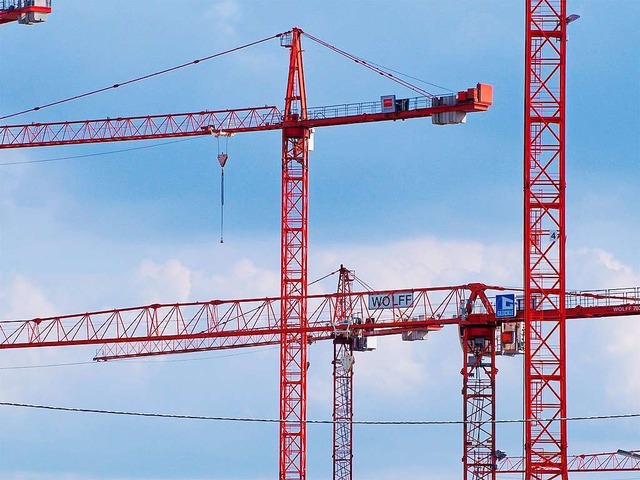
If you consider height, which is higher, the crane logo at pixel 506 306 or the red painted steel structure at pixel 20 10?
the red painted steel structure at pixel 20 10

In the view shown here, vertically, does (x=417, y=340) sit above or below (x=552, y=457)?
above

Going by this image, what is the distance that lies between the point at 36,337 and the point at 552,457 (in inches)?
2473

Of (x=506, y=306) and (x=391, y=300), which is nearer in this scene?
(x=506, y=306)

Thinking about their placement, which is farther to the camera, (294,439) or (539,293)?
(294,439)

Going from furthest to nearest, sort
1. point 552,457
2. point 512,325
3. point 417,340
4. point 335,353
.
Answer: point 335,353 < point 417,340 < point 512,325 < point 552,457

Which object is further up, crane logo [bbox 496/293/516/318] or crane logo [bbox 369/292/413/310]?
crane logo [bbox 369/292/413/310]

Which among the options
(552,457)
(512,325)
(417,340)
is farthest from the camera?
(417,340)

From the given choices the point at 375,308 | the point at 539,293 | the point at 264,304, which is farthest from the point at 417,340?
the point at 539,293

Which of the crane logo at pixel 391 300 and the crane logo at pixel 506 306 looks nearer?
the crane logo at pixel 506 306

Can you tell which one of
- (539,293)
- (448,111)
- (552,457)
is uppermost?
(448,111)

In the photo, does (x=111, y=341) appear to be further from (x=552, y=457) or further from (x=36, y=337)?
(x=552, y=457)

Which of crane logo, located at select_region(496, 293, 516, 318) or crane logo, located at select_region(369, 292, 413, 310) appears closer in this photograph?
crane logo, located at select_region(496, 293, 516, 318)

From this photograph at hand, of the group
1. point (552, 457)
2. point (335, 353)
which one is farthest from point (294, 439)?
point (552, 457)

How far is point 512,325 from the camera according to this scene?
6083 inches
